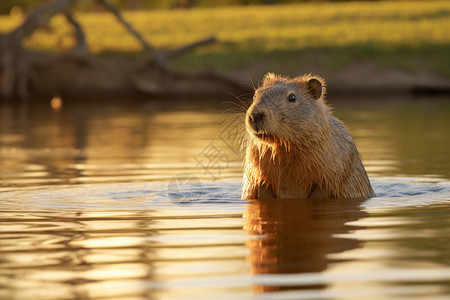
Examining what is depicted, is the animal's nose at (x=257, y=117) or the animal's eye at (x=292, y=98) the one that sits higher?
the animal's eye at (x=292, y=98)

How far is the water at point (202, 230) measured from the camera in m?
5.24

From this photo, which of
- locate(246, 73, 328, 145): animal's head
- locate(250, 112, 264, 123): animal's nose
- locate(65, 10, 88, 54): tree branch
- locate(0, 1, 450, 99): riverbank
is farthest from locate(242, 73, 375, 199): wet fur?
locate(65, 10, 88, 54): tree branch

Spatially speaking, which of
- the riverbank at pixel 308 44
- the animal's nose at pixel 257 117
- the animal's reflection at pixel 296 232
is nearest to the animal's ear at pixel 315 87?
the animal's nose at pixel 257 117

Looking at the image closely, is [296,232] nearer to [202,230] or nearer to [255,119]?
[202,230]

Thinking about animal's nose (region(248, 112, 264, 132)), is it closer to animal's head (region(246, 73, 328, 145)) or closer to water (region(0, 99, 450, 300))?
animal's head (region(246, 73, 328, 145))

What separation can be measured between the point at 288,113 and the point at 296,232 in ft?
5.94

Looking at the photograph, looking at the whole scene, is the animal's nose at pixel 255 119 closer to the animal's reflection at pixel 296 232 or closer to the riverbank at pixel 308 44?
the animal's reflection at pixel 296 232

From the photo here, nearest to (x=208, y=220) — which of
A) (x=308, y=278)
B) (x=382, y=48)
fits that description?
(x=308, y=278)

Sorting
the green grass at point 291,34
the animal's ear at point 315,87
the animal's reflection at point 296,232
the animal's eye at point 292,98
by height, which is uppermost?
the green grass at point 291,34

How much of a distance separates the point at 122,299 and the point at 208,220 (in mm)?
2854

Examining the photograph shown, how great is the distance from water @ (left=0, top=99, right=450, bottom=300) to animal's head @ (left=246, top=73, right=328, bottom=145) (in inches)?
23.2

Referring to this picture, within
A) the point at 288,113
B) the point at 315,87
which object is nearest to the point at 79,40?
the point at 315,87

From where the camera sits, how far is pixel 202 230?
7195 millimetres

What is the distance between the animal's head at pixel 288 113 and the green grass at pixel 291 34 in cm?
1746
